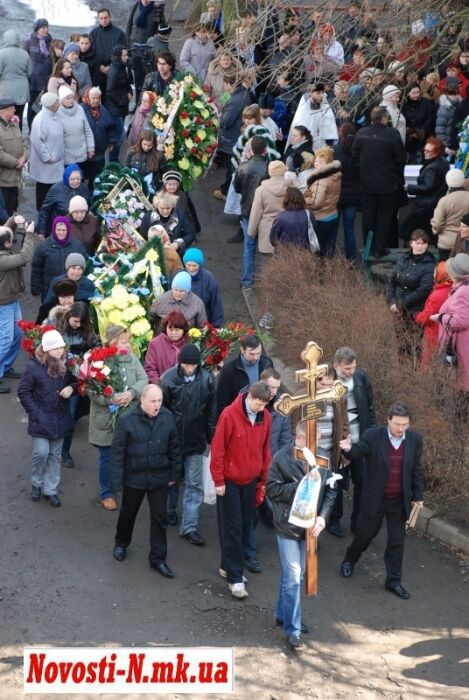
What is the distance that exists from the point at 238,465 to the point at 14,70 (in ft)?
33.5

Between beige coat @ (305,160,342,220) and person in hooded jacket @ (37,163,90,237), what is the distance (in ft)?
8.67

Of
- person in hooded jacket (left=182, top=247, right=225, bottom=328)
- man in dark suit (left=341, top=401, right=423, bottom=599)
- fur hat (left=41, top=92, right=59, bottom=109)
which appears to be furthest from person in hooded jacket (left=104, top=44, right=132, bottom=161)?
man in dark suit (left=341, top=401, right=423, bottom=599)

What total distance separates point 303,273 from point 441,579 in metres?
4.54

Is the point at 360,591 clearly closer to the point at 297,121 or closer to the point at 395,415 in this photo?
the point at 395,415

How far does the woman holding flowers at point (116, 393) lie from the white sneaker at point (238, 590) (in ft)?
5.27

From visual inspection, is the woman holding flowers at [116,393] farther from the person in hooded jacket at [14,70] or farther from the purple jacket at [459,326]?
the person in hooded jacket at [14,70]

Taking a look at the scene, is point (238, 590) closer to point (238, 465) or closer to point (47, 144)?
point (238, 465)

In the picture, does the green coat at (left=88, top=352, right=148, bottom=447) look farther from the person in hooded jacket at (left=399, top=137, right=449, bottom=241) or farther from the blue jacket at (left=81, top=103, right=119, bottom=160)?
the blue jacket at (left=81, top=103, right=119, bottom=160)

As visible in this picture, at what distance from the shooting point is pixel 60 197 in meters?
14.4

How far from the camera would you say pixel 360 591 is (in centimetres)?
975

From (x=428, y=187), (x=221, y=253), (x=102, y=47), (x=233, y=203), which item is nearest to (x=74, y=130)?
(x=233, y=203)

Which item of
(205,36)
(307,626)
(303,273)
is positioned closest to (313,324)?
(303,273)

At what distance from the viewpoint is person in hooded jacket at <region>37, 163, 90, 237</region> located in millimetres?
14375

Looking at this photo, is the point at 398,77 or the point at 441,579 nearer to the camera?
the point at 441,579
